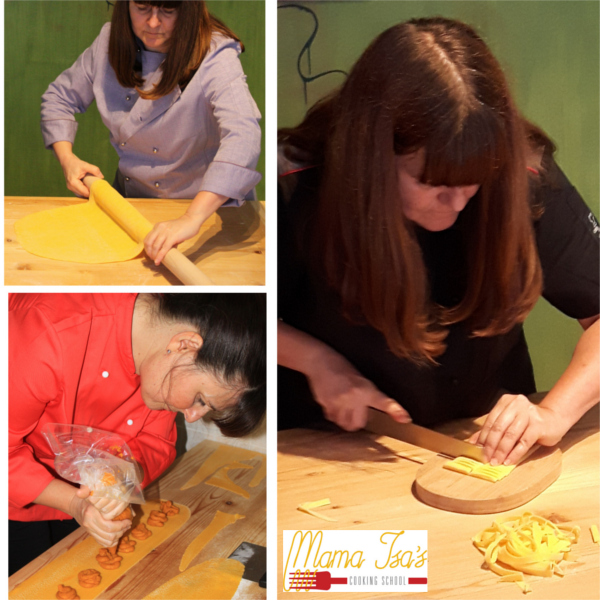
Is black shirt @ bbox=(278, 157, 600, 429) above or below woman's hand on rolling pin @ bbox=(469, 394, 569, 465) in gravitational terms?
above

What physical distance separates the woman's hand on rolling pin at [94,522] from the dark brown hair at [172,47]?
57 centimetres

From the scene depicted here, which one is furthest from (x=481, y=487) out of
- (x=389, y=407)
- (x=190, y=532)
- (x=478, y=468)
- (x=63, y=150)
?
(x=63, y=150)

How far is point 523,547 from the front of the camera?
886mm

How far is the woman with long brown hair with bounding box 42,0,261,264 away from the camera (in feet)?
2.98

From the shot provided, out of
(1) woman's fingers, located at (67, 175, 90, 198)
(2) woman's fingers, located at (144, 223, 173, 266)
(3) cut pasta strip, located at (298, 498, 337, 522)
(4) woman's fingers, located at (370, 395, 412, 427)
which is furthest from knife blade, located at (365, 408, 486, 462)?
(1) woman's fingers, located at (67, 175, 90, 198)

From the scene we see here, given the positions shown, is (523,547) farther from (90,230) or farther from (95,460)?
(90,230)

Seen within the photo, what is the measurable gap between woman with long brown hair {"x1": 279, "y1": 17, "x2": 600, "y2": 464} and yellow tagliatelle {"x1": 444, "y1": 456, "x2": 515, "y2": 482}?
0.04 feet

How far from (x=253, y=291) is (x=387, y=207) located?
0.72 feet

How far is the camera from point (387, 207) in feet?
2.91

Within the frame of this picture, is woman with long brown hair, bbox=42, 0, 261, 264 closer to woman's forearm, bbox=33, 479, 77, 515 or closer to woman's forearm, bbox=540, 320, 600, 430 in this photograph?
woman's forearm, bbox=33, 479, 77, 515

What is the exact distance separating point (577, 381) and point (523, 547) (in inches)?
9.5

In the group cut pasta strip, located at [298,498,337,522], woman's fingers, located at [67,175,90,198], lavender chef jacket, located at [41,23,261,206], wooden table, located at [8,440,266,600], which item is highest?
lavender chef jacket, located at [41,23,261,206]

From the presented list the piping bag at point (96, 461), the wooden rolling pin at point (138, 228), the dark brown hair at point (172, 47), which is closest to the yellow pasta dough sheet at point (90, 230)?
the wooden rolling pin at point (138, 228)

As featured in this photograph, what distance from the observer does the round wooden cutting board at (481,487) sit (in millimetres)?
899
